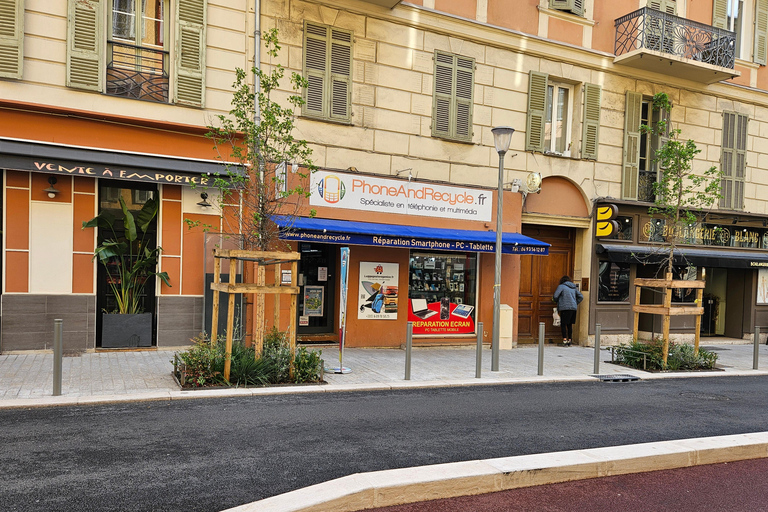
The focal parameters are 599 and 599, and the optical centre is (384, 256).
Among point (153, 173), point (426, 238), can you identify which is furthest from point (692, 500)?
point (153, 173)

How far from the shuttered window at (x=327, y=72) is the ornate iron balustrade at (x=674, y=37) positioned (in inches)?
300

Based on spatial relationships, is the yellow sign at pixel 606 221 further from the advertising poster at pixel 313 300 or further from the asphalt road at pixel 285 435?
the advertising poster at pixel 313 300

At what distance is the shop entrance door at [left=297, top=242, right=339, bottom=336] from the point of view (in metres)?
12.6

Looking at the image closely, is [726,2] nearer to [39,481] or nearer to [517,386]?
[517,386]

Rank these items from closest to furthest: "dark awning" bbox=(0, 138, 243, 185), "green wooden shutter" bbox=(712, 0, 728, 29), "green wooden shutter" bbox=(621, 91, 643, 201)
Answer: "dark awning" bbox=(0, 138, 243, 185)
"green wooden shutter" bbox=(621, 91, 643, 201)
"green wooden shutter" bbox=(712, 0, 728, 29)

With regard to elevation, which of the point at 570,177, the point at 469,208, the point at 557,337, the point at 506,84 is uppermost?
the point at 506,84

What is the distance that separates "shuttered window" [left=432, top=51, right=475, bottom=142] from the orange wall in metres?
1.25

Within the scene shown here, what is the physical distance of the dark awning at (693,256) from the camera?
50.1 feet

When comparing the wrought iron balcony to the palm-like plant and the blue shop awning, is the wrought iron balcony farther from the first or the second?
the palm-like plant

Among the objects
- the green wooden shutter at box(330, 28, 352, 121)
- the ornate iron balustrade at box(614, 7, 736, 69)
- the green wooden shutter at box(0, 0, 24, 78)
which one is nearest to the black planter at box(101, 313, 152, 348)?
the green wooden shutter at box(0, 0, 24, 78)

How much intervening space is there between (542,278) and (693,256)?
4497 mm

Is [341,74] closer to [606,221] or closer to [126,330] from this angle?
[126,330]

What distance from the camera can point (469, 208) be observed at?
45.7 ft

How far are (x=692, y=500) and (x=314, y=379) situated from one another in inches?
209
